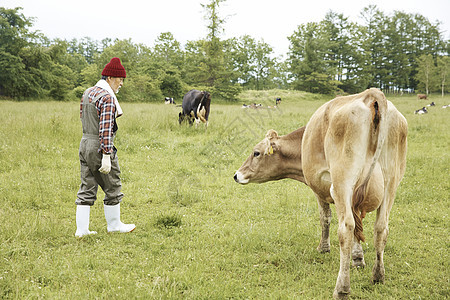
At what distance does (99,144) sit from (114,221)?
1171 mm

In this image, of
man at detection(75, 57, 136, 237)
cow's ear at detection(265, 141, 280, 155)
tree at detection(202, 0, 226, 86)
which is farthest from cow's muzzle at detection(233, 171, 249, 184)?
tree at detection(202, 0, 226, 86)

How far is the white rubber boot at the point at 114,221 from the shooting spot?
456 centimetres

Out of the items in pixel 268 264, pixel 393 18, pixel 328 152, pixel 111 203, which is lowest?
pixel 268 264

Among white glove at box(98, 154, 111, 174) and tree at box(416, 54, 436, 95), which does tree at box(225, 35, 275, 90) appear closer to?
tree at box(416, 54, 436, 95)

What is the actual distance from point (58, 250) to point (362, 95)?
12.9 feet

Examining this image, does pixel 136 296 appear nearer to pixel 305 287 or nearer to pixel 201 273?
pixel 201 273

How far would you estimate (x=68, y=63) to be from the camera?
55.6 meters

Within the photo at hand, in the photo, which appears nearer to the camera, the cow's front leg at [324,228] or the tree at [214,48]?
the cow's front leg at [324,228]

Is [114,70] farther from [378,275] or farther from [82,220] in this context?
[378,275]

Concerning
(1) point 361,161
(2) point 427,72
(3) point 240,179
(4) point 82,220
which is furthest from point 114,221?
(2) point 427,72

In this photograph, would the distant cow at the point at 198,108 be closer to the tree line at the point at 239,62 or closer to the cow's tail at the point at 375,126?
the cow's tail at the point at 375,126

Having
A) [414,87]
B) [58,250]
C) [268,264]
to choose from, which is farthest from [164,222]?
[414,87]

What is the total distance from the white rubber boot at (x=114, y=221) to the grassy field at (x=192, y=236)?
6.5 inches

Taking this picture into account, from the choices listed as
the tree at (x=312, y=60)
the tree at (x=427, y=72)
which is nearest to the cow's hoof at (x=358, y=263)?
the tree at (x=312, y=60)
